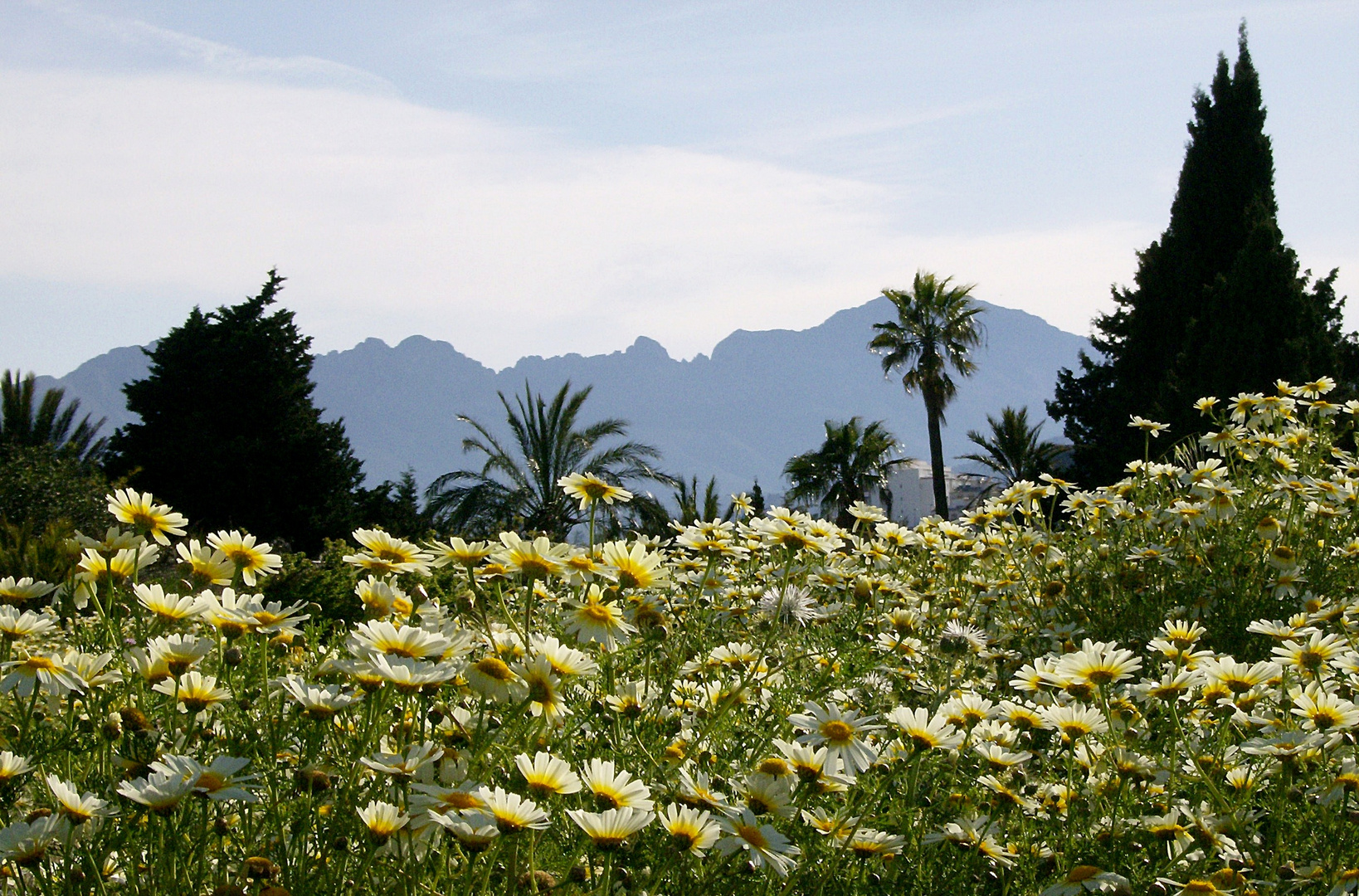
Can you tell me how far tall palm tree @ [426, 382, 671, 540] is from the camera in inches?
754

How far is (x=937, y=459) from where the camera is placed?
25.8 metres

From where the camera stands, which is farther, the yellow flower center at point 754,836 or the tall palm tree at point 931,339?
the tall palm tree at point 931,339

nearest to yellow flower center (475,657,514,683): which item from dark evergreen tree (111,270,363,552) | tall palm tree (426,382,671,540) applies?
tall palm tree (426,382,671,540)

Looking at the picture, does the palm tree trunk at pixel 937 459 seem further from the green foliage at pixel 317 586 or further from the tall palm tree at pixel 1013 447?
the green foliage at pixel 317 586

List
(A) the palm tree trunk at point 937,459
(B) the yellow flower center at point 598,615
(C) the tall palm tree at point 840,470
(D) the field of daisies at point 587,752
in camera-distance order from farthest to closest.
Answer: (C) the tall palm tree at point 840,470
(A) the palm tree trunk at point 937,459
(B) the yellow flower center at point 598,615
(D) the field of daisies at point 587,752

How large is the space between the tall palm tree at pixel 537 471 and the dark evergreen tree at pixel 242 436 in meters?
2.47

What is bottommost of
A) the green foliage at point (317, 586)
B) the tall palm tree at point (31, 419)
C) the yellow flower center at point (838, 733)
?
the green foliage at point (317, 586)

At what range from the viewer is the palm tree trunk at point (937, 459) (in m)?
24.7

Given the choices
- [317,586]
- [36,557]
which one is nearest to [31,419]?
[36,557]

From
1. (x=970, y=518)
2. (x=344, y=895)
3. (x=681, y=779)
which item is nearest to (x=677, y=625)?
(x=681, y=779)

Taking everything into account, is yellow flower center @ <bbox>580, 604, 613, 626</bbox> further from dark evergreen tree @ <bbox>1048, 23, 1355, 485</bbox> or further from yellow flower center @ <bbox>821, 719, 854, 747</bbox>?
dark evergreen tree @ <bbox>1048, 23, 1355, 485</bbox>

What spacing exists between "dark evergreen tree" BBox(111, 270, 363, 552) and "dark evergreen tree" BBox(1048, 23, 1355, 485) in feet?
49.7

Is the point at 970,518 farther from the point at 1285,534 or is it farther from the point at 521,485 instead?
the point at 521,485

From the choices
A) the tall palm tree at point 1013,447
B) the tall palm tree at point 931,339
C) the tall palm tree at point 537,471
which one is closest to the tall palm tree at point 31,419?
the tall palm tree at point 537,471
